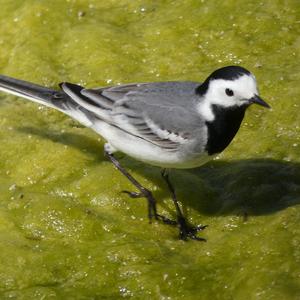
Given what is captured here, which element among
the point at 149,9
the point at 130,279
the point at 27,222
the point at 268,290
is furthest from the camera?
the point at 149,9

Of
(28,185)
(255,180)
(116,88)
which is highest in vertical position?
(116,88)

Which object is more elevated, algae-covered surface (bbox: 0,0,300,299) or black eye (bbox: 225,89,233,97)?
black eye (bbox: 225,89,233,97)

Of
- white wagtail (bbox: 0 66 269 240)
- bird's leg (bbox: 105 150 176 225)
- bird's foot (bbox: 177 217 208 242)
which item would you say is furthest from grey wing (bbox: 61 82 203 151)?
bird's foot (bbox: 177 217 208 242)

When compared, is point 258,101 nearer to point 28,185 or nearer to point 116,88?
point 116,88

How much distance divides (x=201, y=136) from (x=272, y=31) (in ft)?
7.11

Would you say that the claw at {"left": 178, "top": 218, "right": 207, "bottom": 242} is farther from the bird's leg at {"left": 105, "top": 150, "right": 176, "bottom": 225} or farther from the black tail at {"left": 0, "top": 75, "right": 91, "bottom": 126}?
the black tail at {"left": 0, "top": 75, "right": 91, "bottom": 126}

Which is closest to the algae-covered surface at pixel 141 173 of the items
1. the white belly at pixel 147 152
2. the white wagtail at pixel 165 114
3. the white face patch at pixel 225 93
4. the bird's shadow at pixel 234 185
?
the bird's shadow at pixel 234 185

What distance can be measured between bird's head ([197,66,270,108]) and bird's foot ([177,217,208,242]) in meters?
0.85

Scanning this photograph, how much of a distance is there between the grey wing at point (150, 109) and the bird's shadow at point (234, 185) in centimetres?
63

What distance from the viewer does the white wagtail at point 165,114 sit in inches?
191

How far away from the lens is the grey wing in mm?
4973

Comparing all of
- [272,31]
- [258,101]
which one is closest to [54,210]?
[258,101]

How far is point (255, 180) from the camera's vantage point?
543 cm

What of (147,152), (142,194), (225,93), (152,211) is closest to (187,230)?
(152,211)
